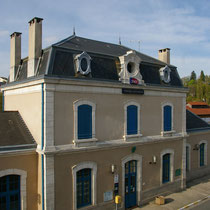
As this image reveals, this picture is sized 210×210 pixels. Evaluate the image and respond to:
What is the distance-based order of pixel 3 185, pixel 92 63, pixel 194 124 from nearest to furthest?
1. pixel 3 185
2. pixel 92 63
3. pixel 194 124

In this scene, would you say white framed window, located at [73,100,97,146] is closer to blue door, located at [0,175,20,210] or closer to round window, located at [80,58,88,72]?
round window, located at [80,58,88,72]

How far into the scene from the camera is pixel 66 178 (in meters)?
11.8

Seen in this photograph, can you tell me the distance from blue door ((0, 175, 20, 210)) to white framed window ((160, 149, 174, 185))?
9903 mm

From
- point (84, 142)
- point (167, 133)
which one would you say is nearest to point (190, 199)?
point (167, 133)

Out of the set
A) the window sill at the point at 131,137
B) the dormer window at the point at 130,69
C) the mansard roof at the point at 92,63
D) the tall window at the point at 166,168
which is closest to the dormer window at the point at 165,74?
the mansard roof at the point at 92,63

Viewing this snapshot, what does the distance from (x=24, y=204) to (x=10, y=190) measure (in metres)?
1.00

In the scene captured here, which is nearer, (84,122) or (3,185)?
(3,185)

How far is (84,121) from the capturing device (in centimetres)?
1249

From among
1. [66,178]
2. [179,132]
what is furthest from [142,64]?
[66,178]

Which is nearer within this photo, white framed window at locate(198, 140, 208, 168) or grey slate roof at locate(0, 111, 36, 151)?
grey slate roof at locate(0, 111, 36, 151)

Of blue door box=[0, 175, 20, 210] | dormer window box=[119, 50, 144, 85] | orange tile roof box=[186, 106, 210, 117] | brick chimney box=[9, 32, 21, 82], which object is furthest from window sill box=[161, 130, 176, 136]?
orange tile roof box=[186, 106, 210, 117]

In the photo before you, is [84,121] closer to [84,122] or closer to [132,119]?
[84,122]

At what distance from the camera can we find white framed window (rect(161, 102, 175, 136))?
16.5 metres

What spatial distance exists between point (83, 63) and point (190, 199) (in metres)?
11.9
